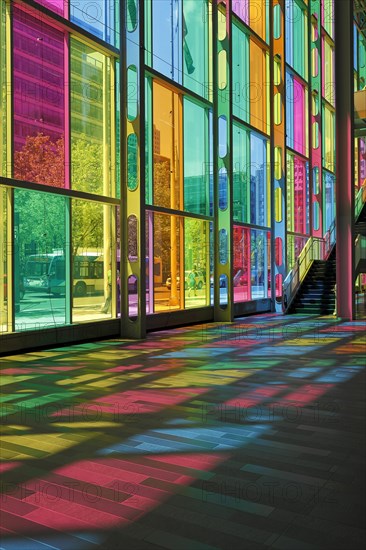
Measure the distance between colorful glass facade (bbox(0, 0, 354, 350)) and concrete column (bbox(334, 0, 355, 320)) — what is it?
3.01m

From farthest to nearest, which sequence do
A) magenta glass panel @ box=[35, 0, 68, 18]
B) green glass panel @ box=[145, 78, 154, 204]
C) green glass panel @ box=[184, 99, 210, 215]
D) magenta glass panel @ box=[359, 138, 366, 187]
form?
magenta glass panel @ box=[359, 138, 366, 187]
green glass panel @ box=[184, 99, 210, 215]
green glass panel @ box=[145, 78, 154, 204]
magenta glass panel @ box=[35, 0, 68, 18]

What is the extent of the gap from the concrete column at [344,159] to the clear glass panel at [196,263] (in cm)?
367

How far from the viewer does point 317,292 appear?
1847 centimetres

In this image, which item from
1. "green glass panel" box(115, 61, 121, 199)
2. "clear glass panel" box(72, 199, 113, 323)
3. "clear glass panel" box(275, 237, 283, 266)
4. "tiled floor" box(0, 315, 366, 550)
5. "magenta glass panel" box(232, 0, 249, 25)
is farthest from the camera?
"clear glass panel" box(275, 237, 283, 266)

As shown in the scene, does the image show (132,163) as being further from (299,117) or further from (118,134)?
(299,117)

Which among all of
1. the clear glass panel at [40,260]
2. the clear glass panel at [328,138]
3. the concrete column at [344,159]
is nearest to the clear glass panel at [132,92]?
the clear glass panel at [40,260]

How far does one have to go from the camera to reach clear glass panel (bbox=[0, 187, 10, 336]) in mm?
8875

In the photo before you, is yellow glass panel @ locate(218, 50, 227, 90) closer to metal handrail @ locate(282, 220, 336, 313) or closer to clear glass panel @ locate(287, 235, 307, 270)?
metal handrail @ locate(282, 220, 336, 313)

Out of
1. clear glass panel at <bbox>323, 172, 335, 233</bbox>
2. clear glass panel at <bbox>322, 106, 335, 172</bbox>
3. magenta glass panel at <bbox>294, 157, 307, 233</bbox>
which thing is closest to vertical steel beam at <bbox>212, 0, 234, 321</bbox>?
magenta glass panel at <bbox>294, 157, 307, 233</bbox>

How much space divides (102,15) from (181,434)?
9.95 meters

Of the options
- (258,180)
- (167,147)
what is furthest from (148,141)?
(258,180)

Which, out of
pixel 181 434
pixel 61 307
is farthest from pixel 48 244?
pixel 181 434

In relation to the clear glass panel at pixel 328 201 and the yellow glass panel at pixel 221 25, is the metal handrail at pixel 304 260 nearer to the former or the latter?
the clear glass panel at pixel 328 201

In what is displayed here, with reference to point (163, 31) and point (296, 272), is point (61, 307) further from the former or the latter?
point (296, 272)
